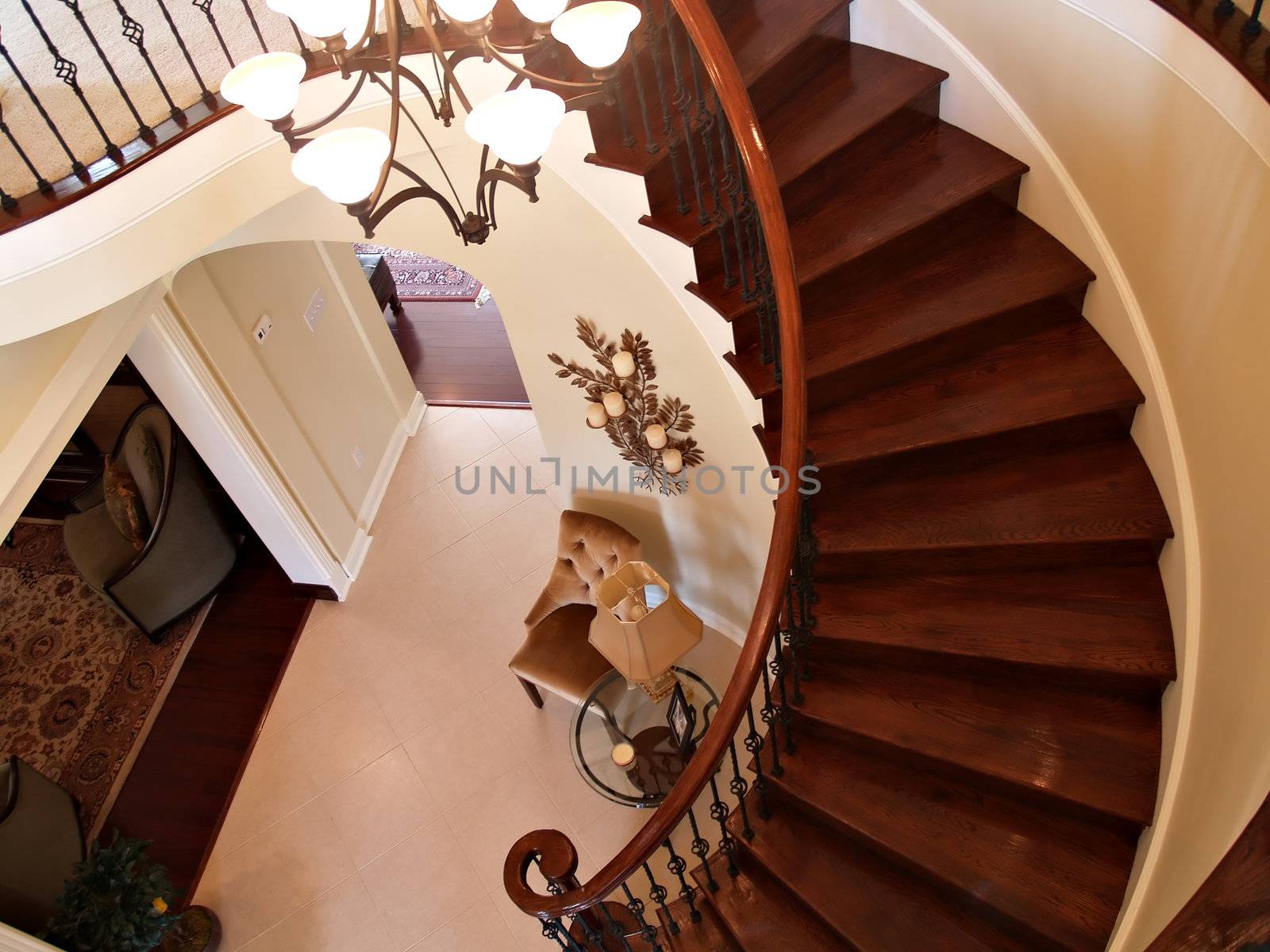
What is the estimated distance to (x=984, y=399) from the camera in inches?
123

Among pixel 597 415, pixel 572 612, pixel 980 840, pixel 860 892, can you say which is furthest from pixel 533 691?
pixel 980 840

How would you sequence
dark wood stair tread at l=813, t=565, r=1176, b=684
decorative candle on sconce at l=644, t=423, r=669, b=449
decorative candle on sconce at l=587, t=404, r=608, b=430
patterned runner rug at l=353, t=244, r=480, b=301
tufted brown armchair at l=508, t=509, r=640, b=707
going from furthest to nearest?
patterned runner rug at l=353, t=244, r=480, b=301 → tufted brown armchair at l=508, t=509, r=640, b=707 → decorative candle on sconce at l=587, t=404, r=608, b=430 → decorative candle on sconce at l=644, t=423, r=669, b=449 → dark wood stair tread at l=813, t=565, r=1176, b=684

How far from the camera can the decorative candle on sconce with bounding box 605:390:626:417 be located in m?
4.31

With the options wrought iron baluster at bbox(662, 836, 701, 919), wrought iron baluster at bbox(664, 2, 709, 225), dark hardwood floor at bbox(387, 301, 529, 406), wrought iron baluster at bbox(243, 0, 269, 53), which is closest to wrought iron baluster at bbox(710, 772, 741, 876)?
wrought iron baluster at bbox(662, 836, 701, 919)

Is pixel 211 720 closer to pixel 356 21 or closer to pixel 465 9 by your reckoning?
pixel 356 21

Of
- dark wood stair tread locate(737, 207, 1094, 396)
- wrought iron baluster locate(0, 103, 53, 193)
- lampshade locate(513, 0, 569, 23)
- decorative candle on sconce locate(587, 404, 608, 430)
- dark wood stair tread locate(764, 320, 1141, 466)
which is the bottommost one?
decorative candle on sconce locate(587, 404, 608, 430)

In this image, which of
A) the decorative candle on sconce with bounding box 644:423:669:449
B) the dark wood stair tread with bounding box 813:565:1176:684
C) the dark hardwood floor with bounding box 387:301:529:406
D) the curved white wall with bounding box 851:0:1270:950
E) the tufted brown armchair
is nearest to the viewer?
the curved white wall with bounding box 851:0:1270:950

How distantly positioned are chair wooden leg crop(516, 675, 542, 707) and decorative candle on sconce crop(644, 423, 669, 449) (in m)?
1.42

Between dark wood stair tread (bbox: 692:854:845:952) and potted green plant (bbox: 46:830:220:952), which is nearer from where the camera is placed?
dark wood stair tread (bbox: 692:854:845:952)

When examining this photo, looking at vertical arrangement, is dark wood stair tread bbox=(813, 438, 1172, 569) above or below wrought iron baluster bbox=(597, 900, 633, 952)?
above

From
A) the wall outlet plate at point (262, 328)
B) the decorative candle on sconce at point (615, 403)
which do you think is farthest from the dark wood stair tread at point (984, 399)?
the wall outlet plate at point (262, 328)

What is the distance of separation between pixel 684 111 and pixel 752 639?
1.56 metres

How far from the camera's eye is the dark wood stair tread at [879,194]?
125 inches

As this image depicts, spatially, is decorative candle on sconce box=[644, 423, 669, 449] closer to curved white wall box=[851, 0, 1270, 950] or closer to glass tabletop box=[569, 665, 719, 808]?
Answer: glass tabletop box=[569, 665, 719, 808]
